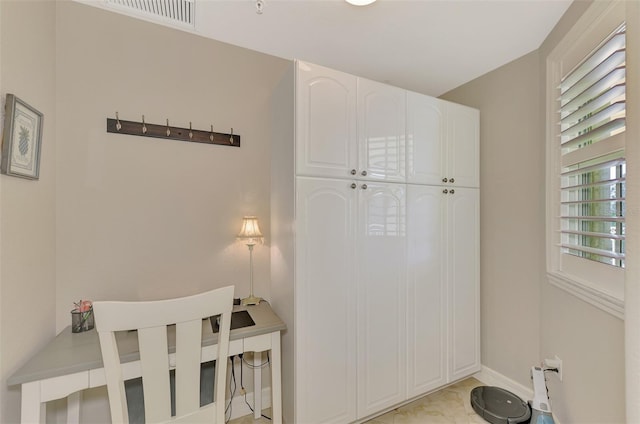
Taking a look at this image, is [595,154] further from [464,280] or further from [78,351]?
[78,351]

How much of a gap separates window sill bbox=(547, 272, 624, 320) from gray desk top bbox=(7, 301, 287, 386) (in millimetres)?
1508

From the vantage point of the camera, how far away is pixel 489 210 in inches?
87.9

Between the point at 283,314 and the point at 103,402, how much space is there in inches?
43.2

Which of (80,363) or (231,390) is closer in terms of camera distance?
(80,363)

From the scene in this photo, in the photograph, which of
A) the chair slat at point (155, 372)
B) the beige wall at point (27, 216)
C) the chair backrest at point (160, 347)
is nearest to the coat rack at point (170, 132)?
the beige wall at point (27, 216)

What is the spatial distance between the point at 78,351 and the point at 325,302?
117 cm

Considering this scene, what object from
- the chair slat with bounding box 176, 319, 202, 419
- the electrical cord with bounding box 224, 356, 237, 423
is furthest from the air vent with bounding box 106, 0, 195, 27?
the electrical cord with bounding box 224, 356, 237, 423

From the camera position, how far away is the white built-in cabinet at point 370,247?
1.56 meters

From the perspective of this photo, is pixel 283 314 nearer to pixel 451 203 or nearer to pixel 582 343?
pixel 451 203

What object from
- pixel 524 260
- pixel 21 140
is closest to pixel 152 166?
pixel 21 140

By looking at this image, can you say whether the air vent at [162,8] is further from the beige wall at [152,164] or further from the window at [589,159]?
the window at [589,159]

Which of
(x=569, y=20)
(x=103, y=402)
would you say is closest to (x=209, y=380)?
(x=103, y=402)

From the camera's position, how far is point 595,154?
1337 mm

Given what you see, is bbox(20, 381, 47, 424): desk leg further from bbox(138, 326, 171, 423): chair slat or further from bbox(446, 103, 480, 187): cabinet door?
bbox(446, 103, 480, 187): cabinet door
